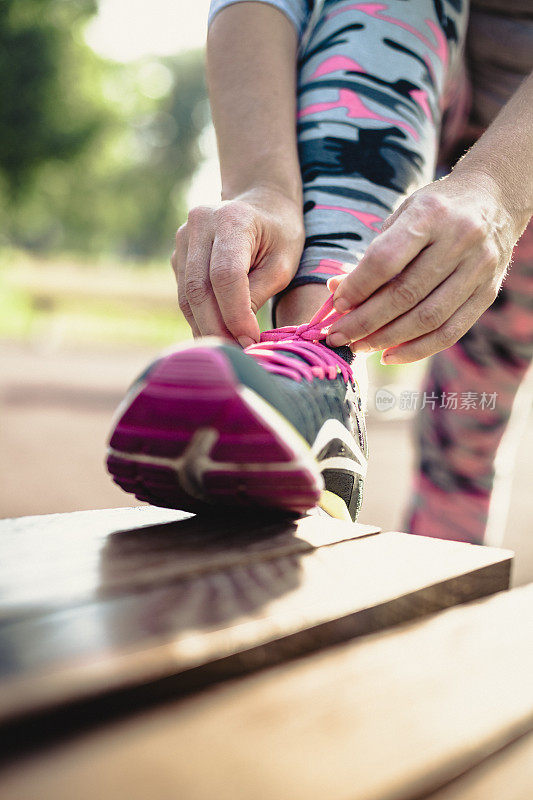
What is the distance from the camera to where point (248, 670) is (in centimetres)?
39

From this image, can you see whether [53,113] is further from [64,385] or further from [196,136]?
[196,136]

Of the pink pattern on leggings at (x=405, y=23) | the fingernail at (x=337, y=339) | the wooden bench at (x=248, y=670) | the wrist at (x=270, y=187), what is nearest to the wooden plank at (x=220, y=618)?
the wooden bench at (x=248, y=670)

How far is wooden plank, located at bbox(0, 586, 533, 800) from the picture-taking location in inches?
11.5

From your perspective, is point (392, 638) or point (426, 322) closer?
point (392, 638)

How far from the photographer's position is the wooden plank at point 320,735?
293 mm

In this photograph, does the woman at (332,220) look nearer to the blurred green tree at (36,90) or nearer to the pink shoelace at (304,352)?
the pink shoelace at (304,352)

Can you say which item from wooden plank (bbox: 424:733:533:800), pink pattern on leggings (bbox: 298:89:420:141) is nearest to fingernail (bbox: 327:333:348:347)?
pink pattern on leggings (bbox: 298:89:420:141)

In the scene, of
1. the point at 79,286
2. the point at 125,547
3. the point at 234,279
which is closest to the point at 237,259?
the point at 234,279

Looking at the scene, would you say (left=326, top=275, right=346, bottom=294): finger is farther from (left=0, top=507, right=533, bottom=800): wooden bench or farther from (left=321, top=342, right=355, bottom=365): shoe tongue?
(left=0, top=507, right=533, bottom=800): wooden bench

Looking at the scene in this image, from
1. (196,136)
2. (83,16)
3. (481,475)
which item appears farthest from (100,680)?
(196,136)

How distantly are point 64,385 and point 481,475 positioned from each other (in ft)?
12.0

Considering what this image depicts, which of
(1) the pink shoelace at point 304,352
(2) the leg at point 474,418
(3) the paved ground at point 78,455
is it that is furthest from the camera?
(3) the paved ground at point 78,455

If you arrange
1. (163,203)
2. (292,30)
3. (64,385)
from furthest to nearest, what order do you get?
(163,203) < (64,385) < (292,30)

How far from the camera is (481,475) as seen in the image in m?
1.50
